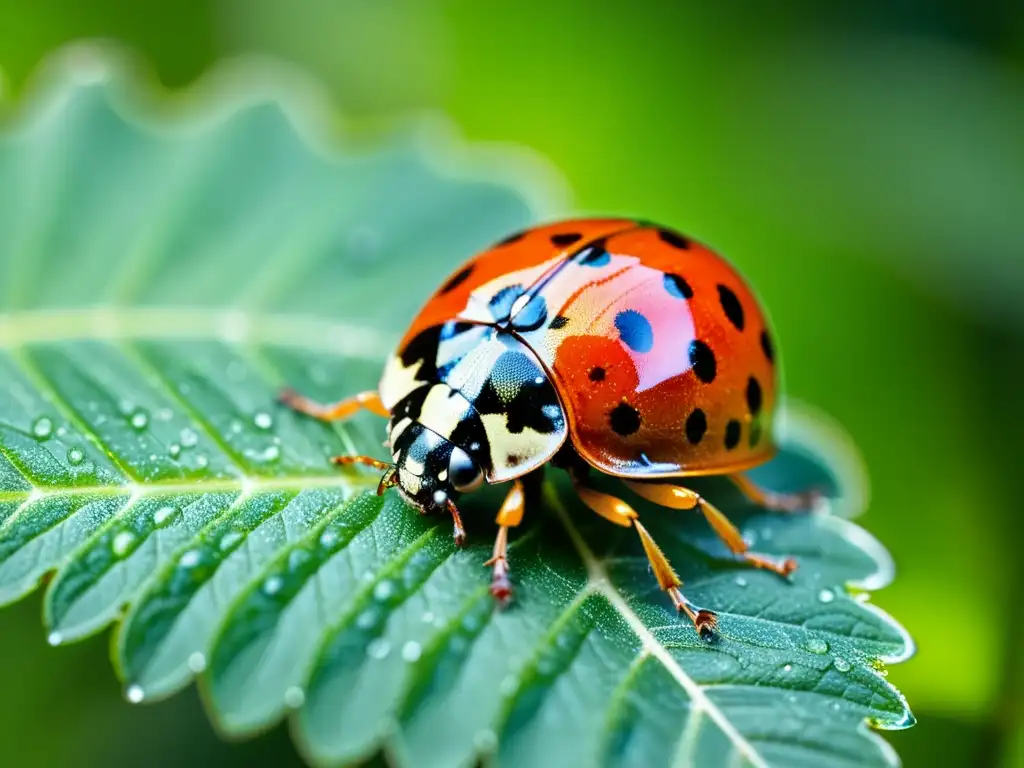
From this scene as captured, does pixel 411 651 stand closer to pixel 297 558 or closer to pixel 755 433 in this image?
pixel 297 558

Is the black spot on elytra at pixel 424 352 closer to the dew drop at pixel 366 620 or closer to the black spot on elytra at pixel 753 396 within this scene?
the dew drop at pixel 366 620

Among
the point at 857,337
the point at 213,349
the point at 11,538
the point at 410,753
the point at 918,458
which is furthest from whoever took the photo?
the point at 857,337

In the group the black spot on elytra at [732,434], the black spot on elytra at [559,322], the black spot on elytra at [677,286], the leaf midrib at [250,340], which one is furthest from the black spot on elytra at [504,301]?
the black spot on elytra at [732,434]

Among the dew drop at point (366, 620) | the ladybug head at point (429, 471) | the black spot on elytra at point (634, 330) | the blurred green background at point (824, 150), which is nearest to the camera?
the dew drop at point (366, 620)

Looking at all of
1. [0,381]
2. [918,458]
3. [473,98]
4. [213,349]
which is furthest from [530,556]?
[473,98]

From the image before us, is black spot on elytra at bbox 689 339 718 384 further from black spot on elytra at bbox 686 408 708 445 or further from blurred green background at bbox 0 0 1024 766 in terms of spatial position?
blurred green background at bbox 0 0 1024 766

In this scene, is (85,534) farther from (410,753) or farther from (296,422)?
(410,753)
